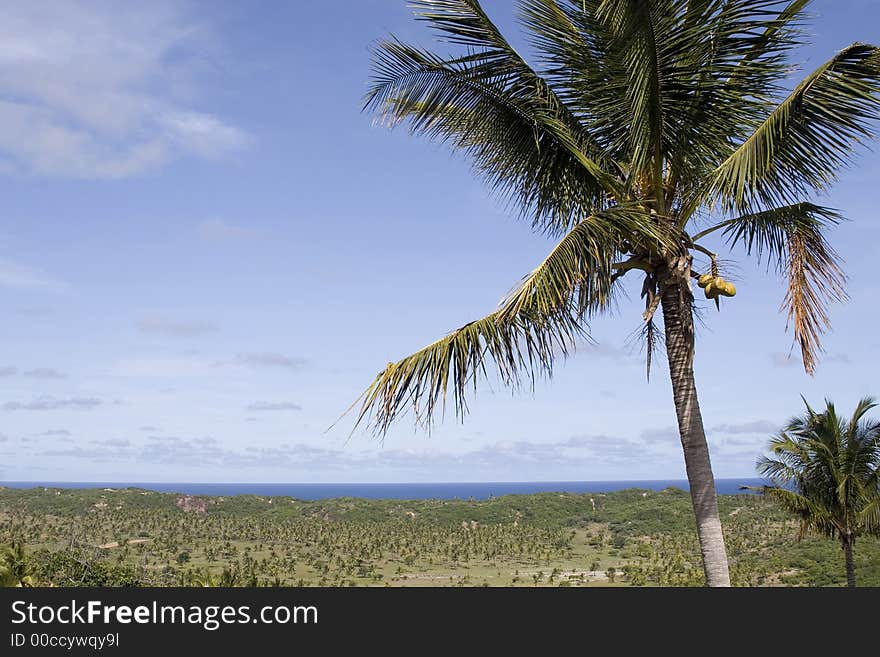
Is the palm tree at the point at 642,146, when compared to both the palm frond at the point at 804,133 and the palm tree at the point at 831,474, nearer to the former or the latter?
the palm frond at the point at 804,133

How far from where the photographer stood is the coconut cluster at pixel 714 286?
6.45 metres

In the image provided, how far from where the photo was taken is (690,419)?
21.3 feet

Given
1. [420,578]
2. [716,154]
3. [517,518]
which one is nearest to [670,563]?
[420,578]

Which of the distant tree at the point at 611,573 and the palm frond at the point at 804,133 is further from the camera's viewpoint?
the distant tree at the point at 611,573

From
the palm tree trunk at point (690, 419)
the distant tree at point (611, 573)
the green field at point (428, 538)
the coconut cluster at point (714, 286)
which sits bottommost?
the distant tree at point (611, 573)

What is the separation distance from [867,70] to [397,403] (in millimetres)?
4415

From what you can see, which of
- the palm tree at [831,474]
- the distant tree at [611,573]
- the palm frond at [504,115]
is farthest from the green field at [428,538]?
the palm frond at [504,115]

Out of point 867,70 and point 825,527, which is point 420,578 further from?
point 867,70

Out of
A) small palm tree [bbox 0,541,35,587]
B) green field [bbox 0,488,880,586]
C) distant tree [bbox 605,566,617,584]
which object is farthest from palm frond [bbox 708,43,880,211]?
distant tree [bbox 605,566,617,584]

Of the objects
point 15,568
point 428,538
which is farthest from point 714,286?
point 428,538

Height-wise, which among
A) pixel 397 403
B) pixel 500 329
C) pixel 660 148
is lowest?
pixel 397 403

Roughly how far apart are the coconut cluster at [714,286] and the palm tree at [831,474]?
41.3ft

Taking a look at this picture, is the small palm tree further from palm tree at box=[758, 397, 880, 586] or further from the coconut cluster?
palm tree at box=[758, 397, 880, 586]

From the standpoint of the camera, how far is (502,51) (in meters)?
7.30
